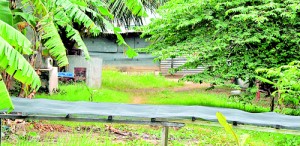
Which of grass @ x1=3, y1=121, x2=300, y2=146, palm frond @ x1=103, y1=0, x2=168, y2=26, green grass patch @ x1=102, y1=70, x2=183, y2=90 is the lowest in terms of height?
grass @ x1=3, y1=121, x2=300, y2=146

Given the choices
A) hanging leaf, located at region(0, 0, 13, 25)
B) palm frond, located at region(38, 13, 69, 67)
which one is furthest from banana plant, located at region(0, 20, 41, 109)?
palm frond, located at region(38, 13, 69, 67)

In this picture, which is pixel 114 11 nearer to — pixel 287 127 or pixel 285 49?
pixel 285 49

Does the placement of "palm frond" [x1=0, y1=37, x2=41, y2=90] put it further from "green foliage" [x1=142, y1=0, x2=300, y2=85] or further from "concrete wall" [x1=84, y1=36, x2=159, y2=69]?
"concrete wall" [x1=84, y1=36, x2=159, y2=69]

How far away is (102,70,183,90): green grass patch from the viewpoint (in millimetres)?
15144

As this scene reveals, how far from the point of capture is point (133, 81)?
643 inches

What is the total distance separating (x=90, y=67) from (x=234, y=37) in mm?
5701

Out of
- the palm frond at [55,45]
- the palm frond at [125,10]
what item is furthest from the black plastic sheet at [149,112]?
the palm frond at [125,10]

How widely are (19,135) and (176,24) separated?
4873 mm

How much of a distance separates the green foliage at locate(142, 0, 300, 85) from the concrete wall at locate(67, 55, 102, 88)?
4010 mm

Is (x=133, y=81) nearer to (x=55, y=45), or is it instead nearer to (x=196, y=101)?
(x=196, y=101)

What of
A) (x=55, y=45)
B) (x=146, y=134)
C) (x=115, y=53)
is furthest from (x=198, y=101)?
(x=115, y=53)

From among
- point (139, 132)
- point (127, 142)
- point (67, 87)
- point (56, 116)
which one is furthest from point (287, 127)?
point (67, 87)

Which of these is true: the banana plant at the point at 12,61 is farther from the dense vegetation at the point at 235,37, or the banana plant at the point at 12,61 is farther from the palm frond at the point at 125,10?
the palm frond at the point at 125,10

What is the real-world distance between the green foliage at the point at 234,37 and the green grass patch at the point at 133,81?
5.21 meters
